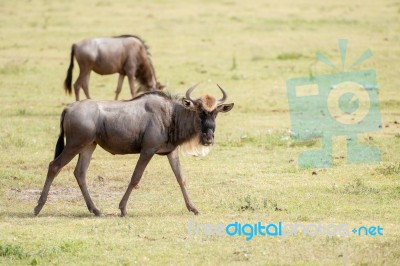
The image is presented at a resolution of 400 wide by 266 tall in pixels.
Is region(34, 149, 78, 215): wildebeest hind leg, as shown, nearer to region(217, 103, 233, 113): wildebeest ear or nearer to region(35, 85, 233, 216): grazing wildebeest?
region(35, 85, 233, 216): grazing wildebeest

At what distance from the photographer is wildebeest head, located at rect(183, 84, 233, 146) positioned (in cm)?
960

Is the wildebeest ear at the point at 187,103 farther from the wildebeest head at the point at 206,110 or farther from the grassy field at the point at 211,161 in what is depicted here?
the grassy field at the point at 211,161

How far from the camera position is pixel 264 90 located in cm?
1859

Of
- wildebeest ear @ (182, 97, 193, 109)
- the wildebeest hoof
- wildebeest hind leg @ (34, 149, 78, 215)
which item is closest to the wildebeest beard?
wildebeest ear @ (182, 97, 193, 109)

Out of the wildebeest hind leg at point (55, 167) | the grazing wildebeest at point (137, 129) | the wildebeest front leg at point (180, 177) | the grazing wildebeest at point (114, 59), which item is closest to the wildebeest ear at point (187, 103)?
the grazing wildebeest at point (137, 129)

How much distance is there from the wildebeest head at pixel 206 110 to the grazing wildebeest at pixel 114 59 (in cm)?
720

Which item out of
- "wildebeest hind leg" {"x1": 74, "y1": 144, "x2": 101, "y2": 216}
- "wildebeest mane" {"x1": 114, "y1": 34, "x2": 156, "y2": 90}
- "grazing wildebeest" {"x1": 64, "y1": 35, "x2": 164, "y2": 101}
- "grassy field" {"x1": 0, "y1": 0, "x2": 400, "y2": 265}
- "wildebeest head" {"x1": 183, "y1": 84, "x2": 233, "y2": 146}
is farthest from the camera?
"wildebeest mane" {"x1": 114, "y1": 34, "x2": 156, "y2": 90}

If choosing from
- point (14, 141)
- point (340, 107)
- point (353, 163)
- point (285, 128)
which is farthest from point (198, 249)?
point (340, 107)

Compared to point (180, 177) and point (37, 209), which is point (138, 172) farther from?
point (37, 209)

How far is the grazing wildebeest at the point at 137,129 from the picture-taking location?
966cm

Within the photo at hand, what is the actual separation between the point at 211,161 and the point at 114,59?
4.82 m

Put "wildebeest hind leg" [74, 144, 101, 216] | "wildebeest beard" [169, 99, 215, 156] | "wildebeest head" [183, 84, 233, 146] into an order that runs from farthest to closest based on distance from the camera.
→ 1. "wildebeest hind leg" [74, 144, 101, 216]
2. "wildebeest beard" [169, 99, 215, 156]
3. "wildebeest head" [183, 84, 233, 146]

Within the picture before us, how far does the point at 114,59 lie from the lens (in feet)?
55.8

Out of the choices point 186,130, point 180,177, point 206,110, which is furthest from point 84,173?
point 206,110
